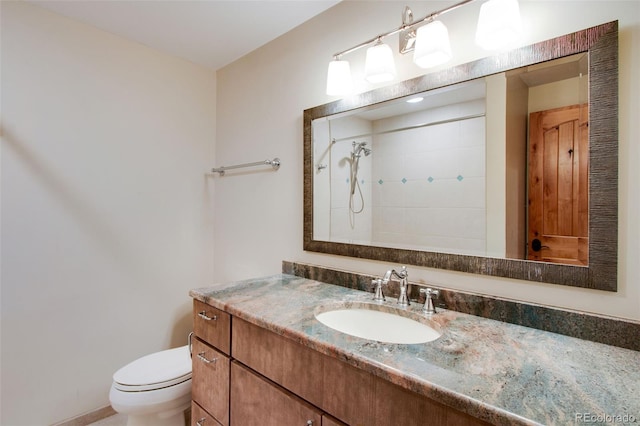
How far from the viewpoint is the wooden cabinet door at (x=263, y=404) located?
965mm

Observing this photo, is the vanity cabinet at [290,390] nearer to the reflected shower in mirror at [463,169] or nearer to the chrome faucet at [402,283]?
the chrome faucet at [402,283]

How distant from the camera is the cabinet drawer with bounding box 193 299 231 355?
4.14 ft

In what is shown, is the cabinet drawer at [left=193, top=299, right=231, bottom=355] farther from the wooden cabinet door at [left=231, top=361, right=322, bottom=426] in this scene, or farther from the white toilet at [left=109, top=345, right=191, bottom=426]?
the white toilet at [left=109, top=345, right=191, bottom=426]

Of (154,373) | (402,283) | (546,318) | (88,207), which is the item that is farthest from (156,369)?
(546,318)

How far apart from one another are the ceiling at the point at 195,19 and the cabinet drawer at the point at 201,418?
196 cm

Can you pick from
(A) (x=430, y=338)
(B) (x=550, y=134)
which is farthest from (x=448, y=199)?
(A) (x=430, y=338)

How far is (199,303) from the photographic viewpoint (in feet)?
4.68

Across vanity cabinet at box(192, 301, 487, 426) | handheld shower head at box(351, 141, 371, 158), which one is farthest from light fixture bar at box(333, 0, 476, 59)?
vanity cabinet at box(192, 301, 487, 426)

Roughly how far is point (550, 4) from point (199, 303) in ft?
5.70

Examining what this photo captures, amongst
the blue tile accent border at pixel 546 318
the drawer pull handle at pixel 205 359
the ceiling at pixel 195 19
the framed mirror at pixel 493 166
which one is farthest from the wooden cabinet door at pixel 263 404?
the ceiling at pixel 195 19

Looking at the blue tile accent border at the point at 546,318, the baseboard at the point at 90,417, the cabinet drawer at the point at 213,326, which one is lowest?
the baseboard at the point at 90,417

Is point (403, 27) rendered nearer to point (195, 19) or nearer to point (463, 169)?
point (463, 169)

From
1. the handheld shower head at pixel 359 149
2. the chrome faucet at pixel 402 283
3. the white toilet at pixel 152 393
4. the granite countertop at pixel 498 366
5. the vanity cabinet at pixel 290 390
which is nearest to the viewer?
the granite countertop at pixel 498 366

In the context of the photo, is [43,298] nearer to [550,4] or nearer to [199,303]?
[199,303]
